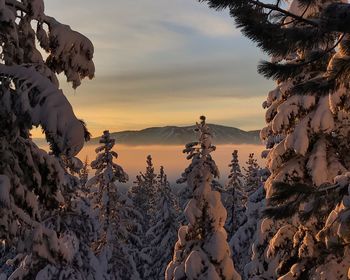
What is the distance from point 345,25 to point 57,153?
3810 millimetres

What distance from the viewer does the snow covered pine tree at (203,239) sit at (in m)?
18.8

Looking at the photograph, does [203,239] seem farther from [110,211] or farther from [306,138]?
[110,211]

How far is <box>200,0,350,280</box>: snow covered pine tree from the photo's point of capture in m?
6.11

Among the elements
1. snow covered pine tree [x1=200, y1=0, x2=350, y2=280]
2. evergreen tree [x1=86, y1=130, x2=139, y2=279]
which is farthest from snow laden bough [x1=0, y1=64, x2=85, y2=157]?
evergreen tree [x1=86, y1=130, x2=139, y2=279]

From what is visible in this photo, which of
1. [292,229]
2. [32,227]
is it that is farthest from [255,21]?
[292,229]

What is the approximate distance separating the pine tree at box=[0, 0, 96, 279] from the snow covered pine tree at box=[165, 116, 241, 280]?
33.6 ft

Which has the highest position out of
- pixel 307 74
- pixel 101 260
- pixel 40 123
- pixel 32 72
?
pixel 307 74

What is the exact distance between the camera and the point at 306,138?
43.4 feet

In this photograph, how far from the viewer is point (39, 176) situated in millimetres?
7633

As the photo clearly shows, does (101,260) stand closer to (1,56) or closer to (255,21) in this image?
(1,56)

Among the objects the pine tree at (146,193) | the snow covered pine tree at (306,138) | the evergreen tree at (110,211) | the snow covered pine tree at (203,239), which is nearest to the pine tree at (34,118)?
the snow covered pine tree at (306,138)

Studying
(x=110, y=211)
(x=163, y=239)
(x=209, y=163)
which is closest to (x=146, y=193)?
(x=163, y=239)

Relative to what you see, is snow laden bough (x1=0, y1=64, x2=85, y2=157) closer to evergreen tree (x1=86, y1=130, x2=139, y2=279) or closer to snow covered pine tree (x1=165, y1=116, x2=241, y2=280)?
snow covered pine tree (x1=165, y1=116, x2=241, y2=280)

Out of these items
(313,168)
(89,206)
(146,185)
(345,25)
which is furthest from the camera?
(146,185)
